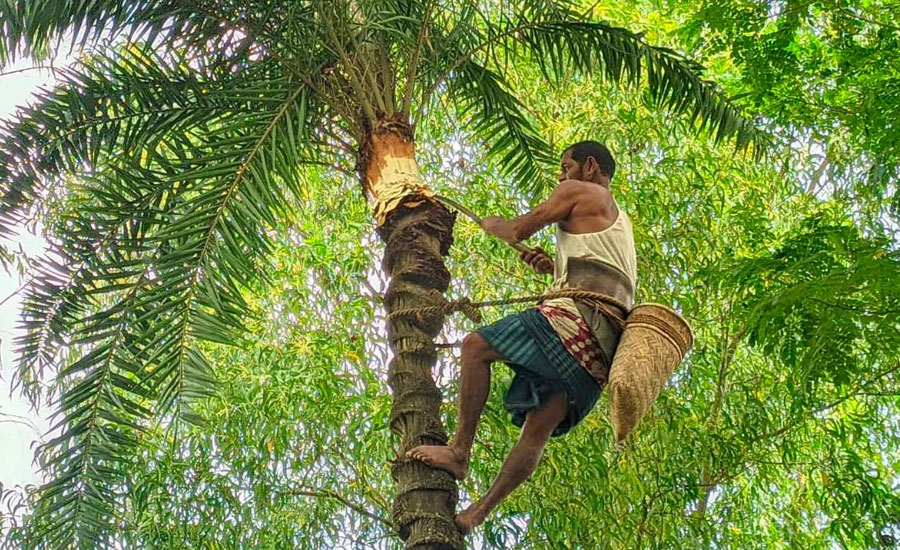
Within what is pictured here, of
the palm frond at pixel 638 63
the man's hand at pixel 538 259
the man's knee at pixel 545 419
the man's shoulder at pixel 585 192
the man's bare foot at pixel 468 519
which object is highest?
the palm frond at pixel 638 63

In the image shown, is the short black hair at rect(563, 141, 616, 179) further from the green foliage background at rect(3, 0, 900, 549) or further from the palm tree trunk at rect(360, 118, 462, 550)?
the green foliage background at rect(3, 0, 900, 549)

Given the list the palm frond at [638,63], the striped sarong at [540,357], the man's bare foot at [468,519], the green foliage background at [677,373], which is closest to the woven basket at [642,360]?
the striped sarong at [540,357]

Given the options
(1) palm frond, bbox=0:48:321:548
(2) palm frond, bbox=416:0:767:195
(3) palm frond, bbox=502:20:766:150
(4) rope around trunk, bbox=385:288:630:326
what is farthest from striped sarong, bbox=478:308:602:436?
(3) palm frond, bbox=502:20:766:150

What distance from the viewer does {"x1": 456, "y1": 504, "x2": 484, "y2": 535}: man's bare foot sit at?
393 centimetres

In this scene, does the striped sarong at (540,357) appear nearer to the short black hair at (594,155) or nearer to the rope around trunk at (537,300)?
the rope around trunk at (537,300)

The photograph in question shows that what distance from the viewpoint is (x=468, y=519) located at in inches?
156

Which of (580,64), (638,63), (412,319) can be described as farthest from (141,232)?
(638,63)

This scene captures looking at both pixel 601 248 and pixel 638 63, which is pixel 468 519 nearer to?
pixel 601 248

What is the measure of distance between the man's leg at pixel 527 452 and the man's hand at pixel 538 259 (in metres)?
0.82

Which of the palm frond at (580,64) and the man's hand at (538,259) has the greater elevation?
the palm frond at (580,64)

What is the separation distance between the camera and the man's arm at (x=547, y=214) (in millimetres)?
4285

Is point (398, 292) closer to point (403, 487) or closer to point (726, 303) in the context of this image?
point (403, 487)

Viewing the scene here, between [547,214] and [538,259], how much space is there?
2.01 ft

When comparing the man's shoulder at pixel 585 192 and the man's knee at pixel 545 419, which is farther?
the man's shoulder at pixel 585 192
